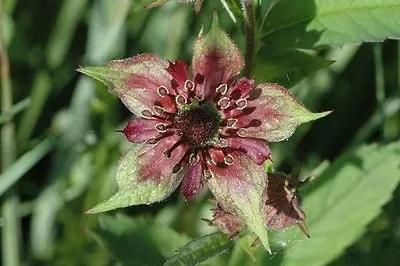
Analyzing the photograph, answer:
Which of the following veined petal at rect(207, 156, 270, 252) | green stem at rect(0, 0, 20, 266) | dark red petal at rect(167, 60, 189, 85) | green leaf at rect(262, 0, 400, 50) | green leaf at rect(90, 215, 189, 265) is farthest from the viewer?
green stem at rect(0, 0, 20, 266)

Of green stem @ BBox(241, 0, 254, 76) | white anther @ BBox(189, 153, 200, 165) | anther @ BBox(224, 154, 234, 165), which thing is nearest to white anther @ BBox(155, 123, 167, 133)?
white anther @ BBox(189, 153, 200, 165)

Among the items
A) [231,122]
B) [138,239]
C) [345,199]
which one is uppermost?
[231,122]

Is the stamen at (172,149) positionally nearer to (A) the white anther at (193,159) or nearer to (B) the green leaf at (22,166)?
(A) the white anther at (193,159)

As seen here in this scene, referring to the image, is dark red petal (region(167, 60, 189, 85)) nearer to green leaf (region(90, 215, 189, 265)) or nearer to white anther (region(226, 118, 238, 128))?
white anther (region(226, 118, 238, 128))

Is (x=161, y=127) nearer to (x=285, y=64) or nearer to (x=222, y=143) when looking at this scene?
(x=222, y=143)

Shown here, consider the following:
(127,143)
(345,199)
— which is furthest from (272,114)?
(127,143)

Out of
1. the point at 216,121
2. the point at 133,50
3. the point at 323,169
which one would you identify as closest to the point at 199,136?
the point at 216,121

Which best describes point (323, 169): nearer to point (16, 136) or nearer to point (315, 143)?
point (315, 143)
